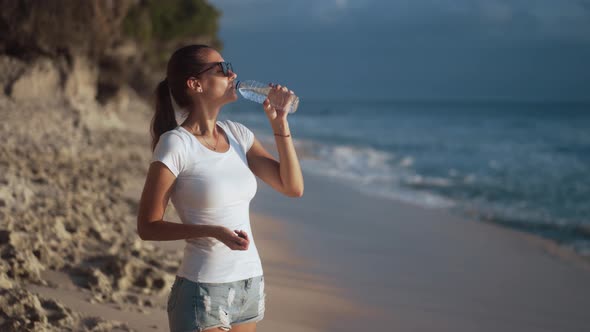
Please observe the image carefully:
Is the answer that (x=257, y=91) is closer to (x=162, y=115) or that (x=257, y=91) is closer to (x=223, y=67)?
(x=223, y=67)

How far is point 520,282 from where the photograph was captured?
6641 millimetres

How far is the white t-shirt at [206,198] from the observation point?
2.23 metres

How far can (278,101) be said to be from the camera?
7.87 ft

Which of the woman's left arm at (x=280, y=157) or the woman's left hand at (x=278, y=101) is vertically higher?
the woman's left hand at (x=278, y=101)

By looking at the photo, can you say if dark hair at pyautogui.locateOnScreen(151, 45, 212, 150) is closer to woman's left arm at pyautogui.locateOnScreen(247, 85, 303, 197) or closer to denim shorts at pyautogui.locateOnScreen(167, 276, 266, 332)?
woman's left arm at pyautogui.locateOnScreen(247, 85, 303, 197)

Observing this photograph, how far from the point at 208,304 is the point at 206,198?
374mm

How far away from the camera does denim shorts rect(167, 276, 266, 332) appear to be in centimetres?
224

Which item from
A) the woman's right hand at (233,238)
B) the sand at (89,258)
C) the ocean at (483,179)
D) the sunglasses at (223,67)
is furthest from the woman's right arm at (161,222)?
the ocean at (483,179)

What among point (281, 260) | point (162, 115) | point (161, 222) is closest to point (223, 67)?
point (162, 115)

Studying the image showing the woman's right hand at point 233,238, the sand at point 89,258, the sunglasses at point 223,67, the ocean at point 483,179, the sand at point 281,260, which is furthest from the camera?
the ocean at point 483,179

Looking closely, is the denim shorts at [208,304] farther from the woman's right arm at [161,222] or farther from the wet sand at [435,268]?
the wet sand at [435,268]

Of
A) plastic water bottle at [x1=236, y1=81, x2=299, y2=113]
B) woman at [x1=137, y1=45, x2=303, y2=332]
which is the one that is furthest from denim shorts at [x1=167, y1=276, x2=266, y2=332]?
plastic water bottle at [x1=236, y1=81, x2=299, y2=113]

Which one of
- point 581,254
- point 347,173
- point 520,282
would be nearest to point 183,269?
point 520,282

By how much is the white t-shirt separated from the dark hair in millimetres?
148
